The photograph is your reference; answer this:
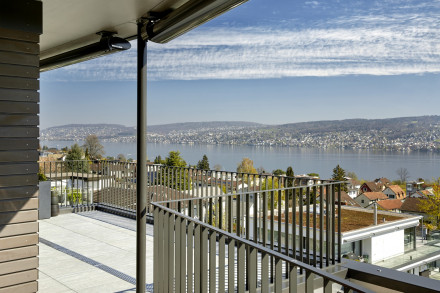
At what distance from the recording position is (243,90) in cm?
8644

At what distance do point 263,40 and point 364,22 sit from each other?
2870cm

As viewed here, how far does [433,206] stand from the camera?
3594 centimetres

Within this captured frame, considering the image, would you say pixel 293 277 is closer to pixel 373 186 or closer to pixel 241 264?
pixel 241 264

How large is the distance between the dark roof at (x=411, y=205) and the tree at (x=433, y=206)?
2.59ft

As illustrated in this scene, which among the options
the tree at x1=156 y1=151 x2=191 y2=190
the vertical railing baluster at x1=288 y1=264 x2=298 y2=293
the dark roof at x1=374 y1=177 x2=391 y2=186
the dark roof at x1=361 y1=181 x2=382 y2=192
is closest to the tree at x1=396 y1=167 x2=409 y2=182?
the dark roof at x1=374 y1=177 x2=391 y2=186

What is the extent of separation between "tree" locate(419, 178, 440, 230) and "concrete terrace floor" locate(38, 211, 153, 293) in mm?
35985

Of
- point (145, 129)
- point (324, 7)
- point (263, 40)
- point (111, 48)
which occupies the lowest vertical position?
point (145, 129)

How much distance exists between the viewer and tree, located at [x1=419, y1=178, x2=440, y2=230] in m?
36.0

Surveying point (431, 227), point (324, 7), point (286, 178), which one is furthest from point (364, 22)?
point (286, 178)

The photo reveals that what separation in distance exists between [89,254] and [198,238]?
343 cm

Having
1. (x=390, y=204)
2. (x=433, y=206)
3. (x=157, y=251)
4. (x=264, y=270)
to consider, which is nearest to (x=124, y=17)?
(x=157, y=251)

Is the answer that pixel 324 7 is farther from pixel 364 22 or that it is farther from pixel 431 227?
pixel 431 227

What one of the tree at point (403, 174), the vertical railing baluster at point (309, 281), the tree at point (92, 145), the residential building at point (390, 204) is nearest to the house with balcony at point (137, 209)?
the vertical railing baluster at point (309, 281)

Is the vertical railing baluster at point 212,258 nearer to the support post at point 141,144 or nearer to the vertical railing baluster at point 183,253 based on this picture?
the vertical railing baluster at point 183,253
